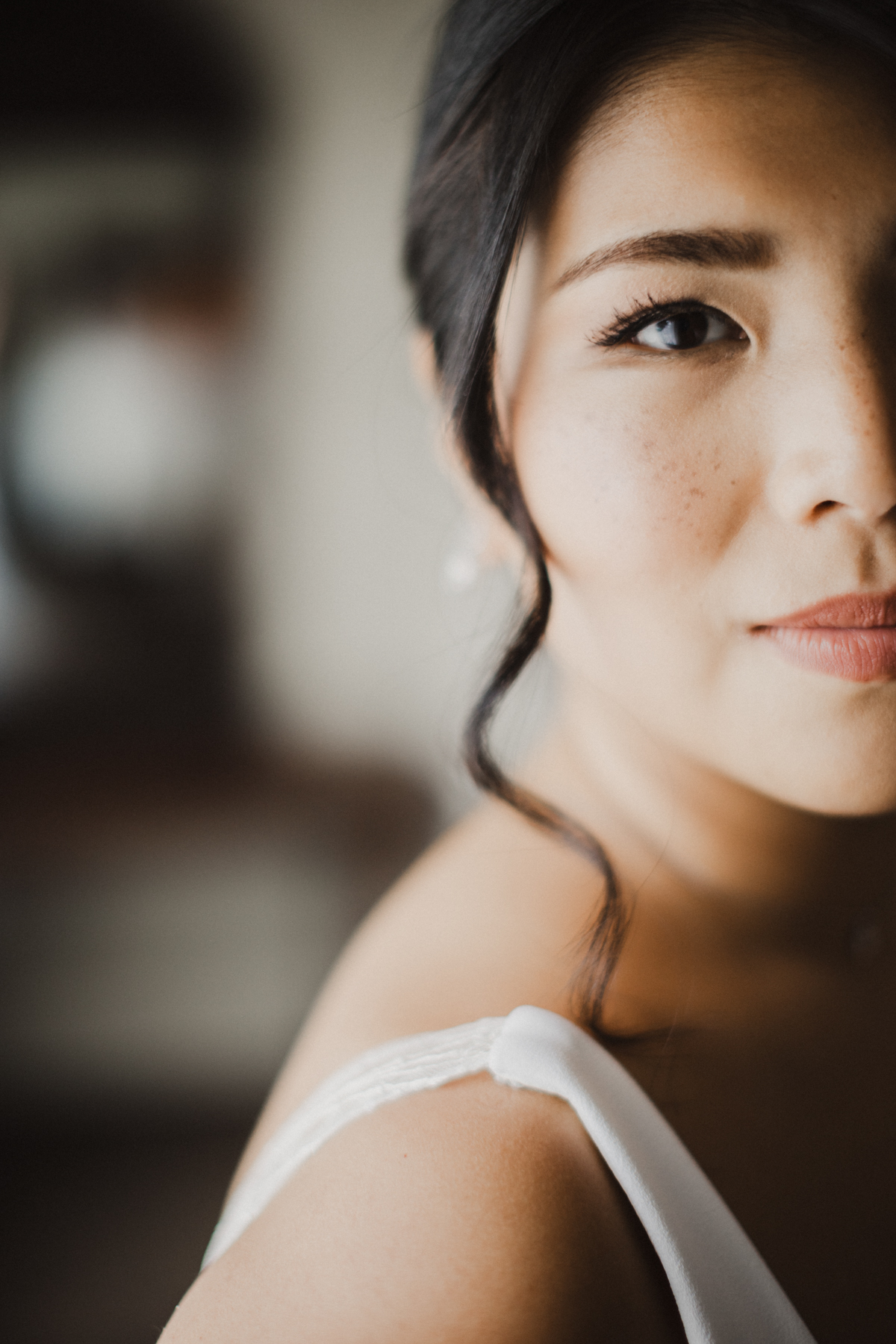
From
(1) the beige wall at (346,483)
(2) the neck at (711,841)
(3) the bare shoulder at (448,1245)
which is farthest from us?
(1) the beige wall at (346,483)

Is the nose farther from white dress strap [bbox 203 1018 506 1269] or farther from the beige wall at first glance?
the beige wall

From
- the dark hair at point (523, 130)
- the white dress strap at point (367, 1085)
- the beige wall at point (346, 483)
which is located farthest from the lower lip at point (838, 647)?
the beige wall at point (346, 483)

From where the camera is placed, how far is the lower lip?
1.54ft

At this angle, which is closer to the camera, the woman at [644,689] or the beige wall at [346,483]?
the woman at [644,689]

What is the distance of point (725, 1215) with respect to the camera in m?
0.41

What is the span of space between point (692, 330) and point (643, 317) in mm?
31

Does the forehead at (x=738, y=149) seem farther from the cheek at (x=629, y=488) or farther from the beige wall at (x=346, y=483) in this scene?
the beige wall at (x=346, y=483)

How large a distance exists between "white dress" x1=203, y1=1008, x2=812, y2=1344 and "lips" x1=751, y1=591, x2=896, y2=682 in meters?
0.24

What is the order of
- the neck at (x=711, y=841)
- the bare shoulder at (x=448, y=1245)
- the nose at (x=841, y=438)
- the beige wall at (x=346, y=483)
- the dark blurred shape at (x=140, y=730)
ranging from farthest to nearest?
the beige wall at (x=346, y=483), the dark blurred shape at (x=140, y=730), the neck at (x=711, y=841), the nose at (x=841, y=438), the bare shoulder at (x=448, y=1245)

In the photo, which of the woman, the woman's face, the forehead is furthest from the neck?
the forehead

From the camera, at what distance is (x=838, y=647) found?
47 cm

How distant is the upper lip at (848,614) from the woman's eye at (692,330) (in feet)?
0.52

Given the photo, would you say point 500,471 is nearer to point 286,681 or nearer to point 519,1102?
point 519,1102

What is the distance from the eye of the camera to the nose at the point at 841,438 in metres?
0.42
